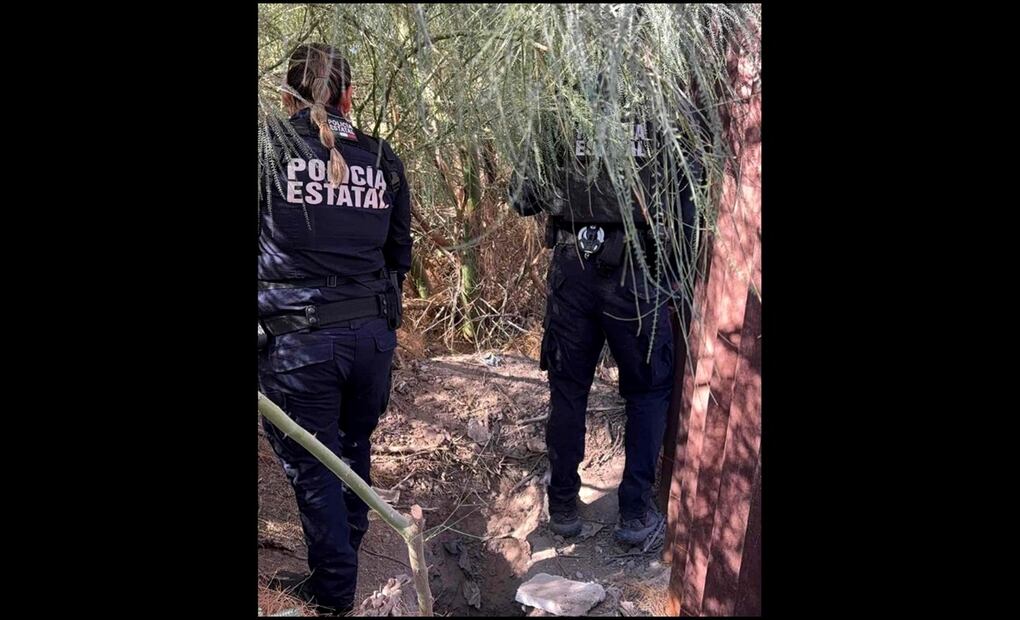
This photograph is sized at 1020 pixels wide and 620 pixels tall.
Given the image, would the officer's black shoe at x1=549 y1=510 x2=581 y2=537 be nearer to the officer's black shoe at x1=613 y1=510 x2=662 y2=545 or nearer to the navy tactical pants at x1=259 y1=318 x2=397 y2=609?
the officer's black shoe at x1=613 y1=510 x2=662 y2=545

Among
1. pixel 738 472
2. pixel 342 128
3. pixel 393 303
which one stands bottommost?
pixel 738 472

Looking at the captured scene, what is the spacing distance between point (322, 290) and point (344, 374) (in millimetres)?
297

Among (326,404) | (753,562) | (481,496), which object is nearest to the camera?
(753,562)

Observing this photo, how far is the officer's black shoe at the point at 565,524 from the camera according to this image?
3.72 metres

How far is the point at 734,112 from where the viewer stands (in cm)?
221

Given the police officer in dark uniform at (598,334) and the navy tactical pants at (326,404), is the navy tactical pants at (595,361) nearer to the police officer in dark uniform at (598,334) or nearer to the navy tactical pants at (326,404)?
the police officer in dark uniform at (598,334)

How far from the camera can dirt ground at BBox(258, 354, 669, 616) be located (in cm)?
340

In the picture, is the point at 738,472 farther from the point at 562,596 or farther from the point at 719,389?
the point at 562,596

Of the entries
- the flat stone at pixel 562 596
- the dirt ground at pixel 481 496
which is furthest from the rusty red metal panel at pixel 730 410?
the dirt ground at pixel 481 496

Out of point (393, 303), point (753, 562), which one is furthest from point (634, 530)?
point (393, 303)

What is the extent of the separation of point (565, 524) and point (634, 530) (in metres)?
0.32

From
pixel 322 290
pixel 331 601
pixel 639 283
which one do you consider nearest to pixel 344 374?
pixel 322 290

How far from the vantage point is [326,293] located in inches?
108

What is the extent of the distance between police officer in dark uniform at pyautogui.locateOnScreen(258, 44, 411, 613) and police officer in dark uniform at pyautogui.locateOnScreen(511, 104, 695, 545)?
615 mm
